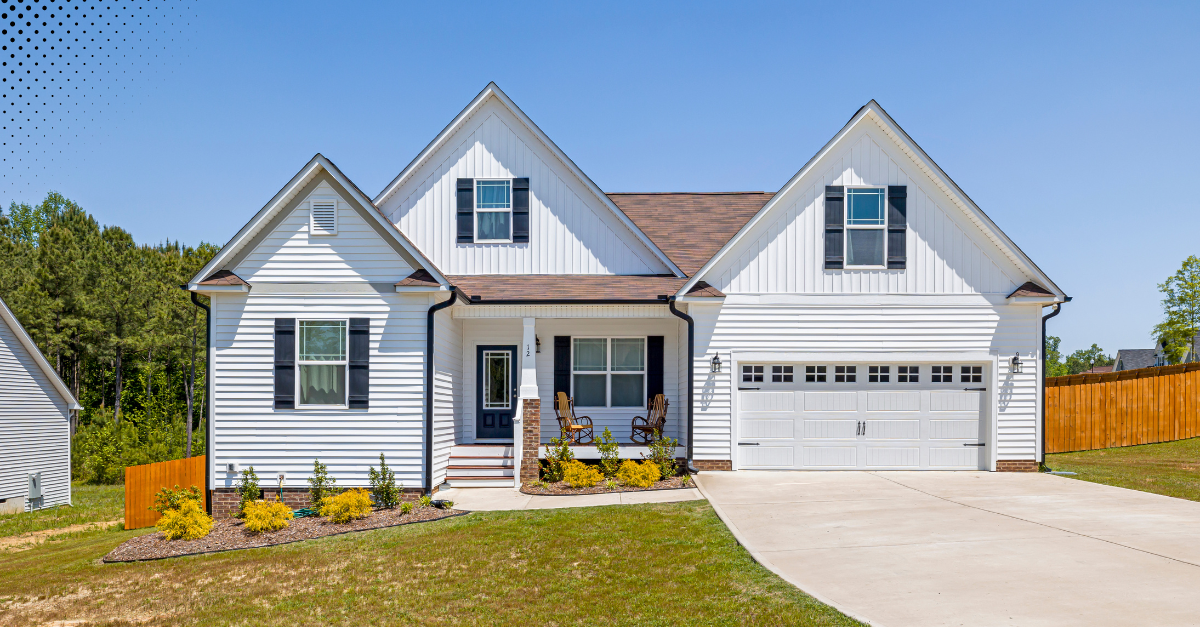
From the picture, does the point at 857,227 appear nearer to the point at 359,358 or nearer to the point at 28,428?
the point at 359,358

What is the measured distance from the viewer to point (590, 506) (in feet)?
39.9

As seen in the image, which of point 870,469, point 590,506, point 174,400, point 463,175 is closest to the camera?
point 590,506

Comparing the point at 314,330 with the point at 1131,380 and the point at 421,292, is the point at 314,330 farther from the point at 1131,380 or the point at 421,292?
the point at 1131,380

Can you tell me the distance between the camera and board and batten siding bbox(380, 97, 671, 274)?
16.5 metres

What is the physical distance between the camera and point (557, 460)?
14.8 meters

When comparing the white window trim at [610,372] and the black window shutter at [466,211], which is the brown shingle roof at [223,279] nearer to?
the black window shutter at [466,211]

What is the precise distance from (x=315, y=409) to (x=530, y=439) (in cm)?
375

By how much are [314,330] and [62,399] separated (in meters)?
18.1

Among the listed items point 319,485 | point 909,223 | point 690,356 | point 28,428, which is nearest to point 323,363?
point 319,485

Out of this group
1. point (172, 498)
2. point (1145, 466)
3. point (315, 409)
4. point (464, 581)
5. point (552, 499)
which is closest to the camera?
point (464, 581)

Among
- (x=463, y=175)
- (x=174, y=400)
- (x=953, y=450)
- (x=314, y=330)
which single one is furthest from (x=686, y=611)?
(x=174, y=400)

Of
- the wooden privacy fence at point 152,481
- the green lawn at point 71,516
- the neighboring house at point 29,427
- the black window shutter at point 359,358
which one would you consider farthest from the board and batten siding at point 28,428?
the black window shutter at point 359,358

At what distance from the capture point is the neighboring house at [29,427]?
23844mm

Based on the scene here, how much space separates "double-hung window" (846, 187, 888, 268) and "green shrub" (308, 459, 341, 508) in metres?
10.1
